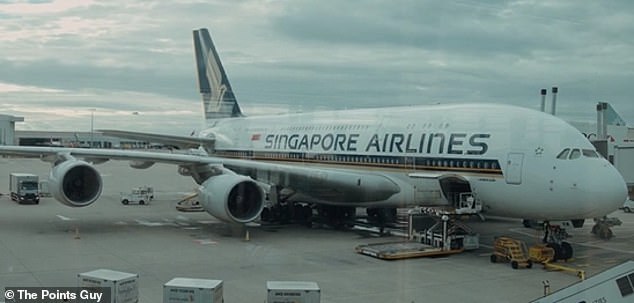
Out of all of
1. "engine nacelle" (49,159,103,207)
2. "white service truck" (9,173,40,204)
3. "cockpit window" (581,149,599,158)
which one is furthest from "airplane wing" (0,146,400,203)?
"white service truck" (9,173,40,204)

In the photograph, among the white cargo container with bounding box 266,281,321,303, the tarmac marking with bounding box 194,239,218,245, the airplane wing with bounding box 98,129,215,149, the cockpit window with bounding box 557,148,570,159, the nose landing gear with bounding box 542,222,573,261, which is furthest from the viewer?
the airplane wing with bounding box 98,129,215,149

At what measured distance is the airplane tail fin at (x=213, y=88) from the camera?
16109mm

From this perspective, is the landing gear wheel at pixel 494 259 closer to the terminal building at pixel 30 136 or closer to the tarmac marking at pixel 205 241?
the tarmac marking at pixel 205 241

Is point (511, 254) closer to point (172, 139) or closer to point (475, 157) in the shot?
point (475, 157)

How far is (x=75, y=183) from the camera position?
40.5 feet

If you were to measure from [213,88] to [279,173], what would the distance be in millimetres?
4473

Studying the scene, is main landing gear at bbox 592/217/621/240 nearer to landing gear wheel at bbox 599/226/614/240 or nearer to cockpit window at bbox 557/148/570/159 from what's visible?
landing gear wheel at bbox 599/226/614/240

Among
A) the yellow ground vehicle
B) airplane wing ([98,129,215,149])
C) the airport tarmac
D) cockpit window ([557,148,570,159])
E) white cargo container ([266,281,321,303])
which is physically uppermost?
airplane wing ([98,129,215,149])

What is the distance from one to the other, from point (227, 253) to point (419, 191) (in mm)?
3289

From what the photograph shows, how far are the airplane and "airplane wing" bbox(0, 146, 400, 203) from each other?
0.07 feet

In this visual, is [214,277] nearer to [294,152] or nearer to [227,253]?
[227,253]

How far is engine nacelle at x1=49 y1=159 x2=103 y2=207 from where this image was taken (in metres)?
12.0

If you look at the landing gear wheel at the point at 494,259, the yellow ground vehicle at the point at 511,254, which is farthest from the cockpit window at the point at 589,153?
the landing gear wheel at the point at 494,259

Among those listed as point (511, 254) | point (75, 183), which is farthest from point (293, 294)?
point (75, 183)
